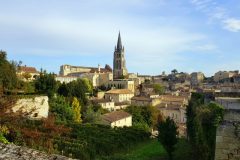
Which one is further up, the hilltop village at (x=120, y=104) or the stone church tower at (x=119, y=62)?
the stone church tower at (x=119, y=62)

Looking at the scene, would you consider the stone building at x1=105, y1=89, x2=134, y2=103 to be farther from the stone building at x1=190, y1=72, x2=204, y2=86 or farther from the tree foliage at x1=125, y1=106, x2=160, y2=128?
the stone building at x1=190, y1=72, x2=204, y2=86

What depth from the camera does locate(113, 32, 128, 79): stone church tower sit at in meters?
155

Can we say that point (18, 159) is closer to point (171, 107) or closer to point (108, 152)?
point (108, 152)

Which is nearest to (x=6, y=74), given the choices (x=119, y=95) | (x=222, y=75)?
(x=119, y=95)

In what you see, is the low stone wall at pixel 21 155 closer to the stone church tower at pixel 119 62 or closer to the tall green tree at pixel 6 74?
the tall green tree at pixel 6 74

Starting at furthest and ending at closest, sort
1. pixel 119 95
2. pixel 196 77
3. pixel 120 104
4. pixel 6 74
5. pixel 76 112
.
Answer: pixel 196 77 → pixel 119 95 → pixel 120 104 → pixel 76 112 → pixel 6 74

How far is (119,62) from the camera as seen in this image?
158 meters

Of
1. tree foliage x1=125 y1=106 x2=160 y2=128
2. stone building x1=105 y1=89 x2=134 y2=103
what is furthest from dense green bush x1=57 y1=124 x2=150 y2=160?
stone building x1=105 y1=89 x2=134 y2=103

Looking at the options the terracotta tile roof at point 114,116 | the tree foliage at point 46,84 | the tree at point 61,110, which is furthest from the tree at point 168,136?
the tree foliage at point 46,84

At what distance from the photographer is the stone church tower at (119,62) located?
15488cm

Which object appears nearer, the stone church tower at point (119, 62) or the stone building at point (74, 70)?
the stone church tower at point (119, 62)

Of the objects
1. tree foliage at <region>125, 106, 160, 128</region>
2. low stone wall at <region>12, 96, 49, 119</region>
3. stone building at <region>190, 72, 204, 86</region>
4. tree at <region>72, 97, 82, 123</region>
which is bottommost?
tree foliage at <region>125, 106, 160, 128</region>

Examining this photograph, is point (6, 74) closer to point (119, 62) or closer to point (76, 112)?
point (76, 112)

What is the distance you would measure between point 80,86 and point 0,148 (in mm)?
64525
